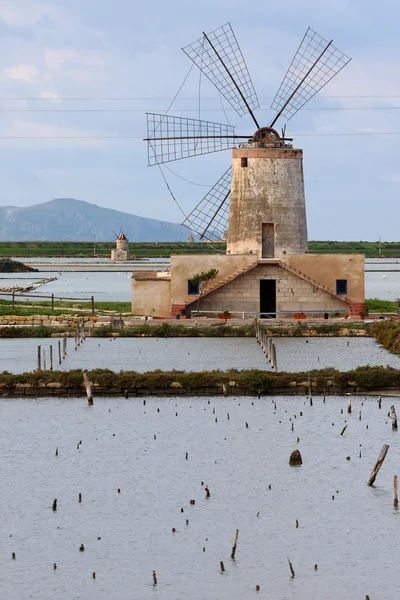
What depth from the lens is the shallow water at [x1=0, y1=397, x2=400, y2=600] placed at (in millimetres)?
18297

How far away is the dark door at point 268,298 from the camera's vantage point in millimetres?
51281

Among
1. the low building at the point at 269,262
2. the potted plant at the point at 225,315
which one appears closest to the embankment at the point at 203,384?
the potted plant at the point at 225,315

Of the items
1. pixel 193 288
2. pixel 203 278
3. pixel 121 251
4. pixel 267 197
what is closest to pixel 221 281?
pixel 203 278

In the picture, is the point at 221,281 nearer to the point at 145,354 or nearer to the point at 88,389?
the point at 145,354

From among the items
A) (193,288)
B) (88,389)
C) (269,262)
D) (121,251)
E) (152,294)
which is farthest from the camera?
(121,251)

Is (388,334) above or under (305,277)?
under

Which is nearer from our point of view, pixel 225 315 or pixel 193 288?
pixel 225 315

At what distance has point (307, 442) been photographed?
2748 centimetres

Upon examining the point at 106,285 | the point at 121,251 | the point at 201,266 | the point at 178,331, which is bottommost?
the point at 178,331

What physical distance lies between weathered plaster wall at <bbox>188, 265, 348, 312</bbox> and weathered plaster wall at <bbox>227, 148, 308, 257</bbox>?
890 millimetres

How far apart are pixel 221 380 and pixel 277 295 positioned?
17850 millimetres

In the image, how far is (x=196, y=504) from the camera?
22.2 meters

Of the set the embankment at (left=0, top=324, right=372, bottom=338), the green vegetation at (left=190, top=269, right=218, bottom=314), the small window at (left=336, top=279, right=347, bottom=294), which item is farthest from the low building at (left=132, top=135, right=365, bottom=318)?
the embankment at (left=0, top=324, right=372, bottom=338)

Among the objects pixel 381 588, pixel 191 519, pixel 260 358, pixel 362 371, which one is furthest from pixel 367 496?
pixel 260 358
